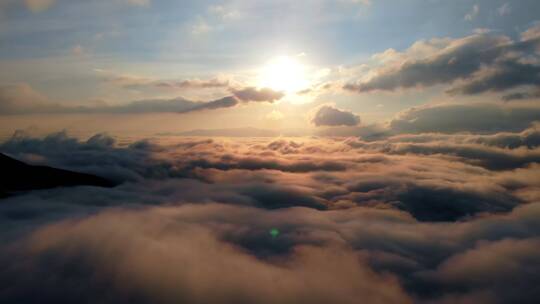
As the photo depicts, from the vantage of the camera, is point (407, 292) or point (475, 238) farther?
point (475, 238)

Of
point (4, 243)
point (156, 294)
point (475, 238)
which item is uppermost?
point (4, 243)

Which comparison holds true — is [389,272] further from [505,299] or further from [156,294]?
A: [156,294]

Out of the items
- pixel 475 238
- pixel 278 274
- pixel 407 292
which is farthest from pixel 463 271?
pixel 278 274

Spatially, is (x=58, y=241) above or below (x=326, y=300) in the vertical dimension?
above

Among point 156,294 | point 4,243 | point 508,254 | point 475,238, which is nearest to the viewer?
point 156,294

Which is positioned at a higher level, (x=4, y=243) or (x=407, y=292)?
(x=4, y=243)

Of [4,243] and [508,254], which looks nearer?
[4,243]

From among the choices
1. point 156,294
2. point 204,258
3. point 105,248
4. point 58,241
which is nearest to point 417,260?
point 204,258

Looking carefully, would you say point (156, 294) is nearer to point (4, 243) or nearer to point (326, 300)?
point (326, 300)

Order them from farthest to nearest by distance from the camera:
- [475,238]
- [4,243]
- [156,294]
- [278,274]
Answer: [475,238] → [4,243] → [278,274] → [156,294]
